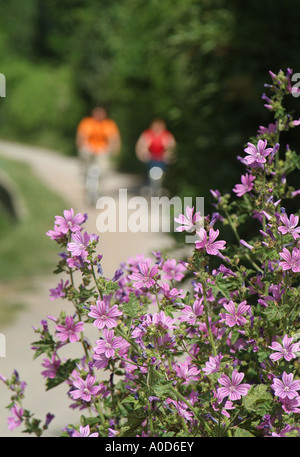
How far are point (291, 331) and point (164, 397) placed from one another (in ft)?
1.39

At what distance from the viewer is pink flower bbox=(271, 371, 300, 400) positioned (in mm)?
2164

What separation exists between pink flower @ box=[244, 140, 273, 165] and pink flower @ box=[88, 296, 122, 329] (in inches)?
24.0

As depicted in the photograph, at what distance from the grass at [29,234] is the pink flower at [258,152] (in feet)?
25.3

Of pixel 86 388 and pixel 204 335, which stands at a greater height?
pixel 204 335

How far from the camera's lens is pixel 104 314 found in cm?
219

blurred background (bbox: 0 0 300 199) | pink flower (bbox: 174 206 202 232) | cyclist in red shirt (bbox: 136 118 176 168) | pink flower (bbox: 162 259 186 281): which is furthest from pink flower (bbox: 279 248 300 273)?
cyclist in red shirt (bbox: 136 118 176 168)

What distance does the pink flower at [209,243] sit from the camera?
2.23m

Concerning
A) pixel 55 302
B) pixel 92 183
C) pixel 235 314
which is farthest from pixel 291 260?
pixel 92 183

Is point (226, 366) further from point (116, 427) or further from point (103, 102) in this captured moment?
point (103, 102)

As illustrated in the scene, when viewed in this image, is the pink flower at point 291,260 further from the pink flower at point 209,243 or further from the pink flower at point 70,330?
the pink flower at point 70,330

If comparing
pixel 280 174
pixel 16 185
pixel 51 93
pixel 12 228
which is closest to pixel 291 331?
pixel 280 174

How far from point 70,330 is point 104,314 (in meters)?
0.33

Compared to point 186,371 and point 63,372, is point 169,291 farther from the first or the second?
point 63,372

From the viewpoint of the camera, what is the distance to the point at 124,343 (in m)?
2.29
